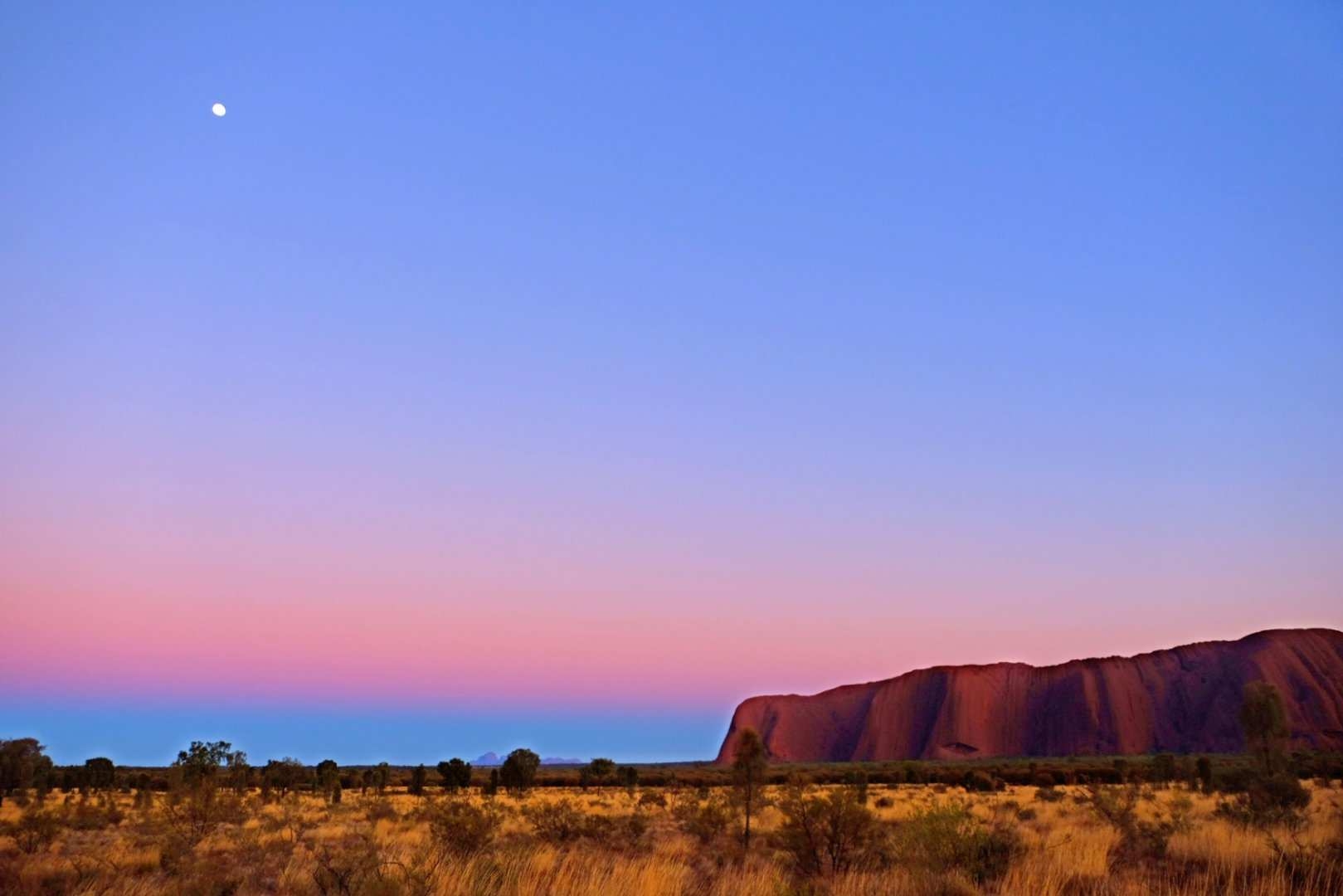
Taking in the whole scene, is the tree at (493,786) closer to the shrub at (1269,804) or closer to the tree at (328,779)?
the tree at (328,779)

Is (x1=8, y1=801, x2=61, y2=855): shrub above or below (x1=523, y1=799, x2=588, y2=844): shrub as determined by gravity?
A: above

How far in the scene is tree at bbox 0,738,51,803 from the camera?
128ft

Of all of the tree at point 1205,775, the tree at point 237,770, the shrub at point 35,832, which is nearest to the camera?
the shrub at point 35,832

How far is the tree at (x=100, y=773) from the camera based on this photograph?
57.1 metres

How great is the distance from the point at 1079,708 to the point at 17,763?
416ft

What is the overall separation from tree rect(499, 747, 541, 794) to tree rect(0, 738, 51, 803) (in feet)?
84.8

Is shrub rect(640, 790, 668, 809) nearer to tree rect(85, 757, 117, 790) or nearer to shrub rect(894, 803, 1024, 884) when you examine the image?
shrub rect(894, 803, 1024, 884)

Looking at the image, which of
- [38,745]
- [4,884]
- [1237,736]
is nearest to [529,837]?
[4,884]

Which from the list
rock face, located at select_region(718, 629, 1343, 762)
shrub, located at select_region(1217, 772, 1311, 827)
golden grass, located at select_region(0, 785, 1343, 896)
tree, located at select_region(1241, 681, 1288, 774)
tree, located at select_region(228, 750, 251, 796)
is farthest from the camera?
rock face, located at select_region(718, 629, 1343, 762)

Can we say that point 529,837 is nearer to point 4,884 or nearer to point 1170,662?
point 4,884

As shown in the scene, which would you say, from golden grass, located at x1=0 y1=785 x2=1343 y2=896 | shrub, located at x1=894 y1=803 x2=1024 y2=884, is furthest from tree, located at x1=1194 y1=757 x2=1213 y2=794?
shrub, located at x1=894 y1=803 x2=1024 y2=884

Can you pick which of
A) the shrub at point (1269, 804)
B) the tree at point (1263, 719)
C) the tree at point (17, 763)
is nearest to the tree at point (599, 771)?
the tree at point (17, 763)

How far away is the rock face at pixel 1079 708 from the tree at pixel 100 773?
6188cm

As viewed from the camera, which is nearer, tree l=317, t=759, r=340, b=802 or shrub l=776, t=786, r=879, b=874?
shrub l=776, t=786, r=879, b=874
